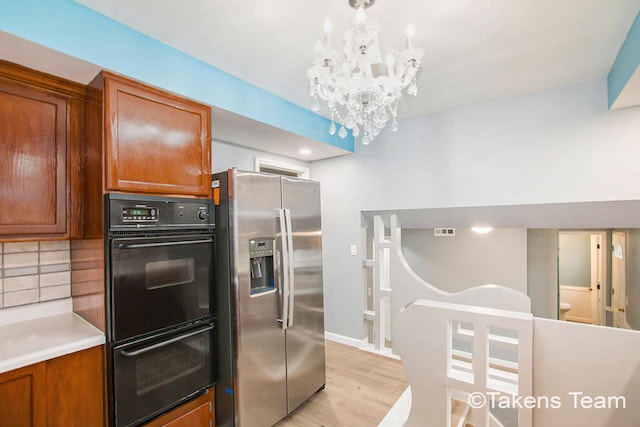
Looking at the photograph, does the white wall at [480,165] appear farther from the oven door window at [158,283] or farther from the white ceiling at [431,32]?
the oven door window at [158,283]

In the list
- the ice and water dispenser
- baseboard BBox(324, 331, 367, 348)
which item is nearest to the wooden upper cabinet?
the ice and water dispenser

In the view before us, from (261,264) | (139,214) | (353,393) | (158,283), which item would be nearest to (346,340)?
(353,393)

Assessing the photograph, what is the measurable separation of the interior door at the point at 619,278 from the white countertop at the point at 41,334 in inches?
200

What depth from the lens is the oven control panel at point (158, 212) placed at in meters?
1.48

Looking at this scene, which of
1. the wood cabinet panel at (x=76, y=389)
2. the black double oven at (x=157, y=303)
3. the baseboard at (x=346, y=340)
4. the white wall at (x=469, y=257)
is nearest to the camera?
the wood cabinet panel at (x=76, y=389)

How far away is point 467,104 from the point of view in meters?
2.61

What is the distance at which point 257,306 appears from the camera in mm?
2018

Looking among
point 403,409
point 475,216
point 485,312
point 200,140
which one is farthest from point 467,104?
point 403,409

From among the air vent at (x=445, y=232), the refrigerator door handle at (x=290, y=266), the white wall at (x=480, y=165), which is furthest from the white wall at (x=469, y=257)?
the refrigerator door handle at (x=290, y=266)

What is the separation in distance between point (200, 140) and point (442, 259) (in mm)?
3910

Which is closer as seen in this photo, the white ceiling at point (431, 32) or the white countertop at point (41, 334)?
the white countertop at point (41, 334)

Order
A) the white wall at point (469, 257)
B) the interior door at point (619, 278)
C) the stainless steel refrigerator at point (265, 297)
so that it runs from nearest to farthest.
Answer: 1. the stainless steel refrigerator at point (265, 297)
2. the interior door at point (619, 278)
3. the white wall at point (469, 257)

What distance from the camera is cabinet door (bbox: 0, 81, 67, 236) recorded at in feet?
4.66

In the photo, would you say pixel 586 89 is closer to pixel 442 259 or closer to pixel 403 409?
pixel 403 409
